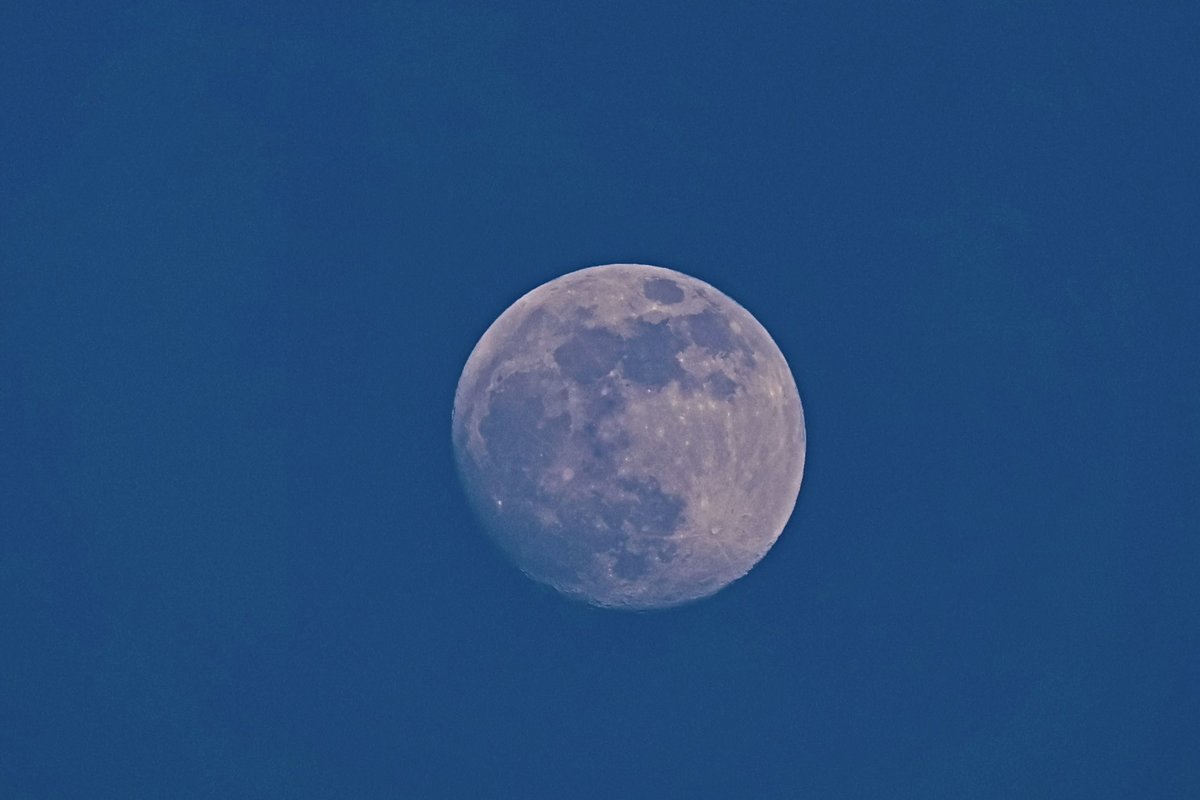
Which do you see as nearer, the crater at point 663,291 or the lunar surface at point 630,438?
the lunar surface at point 630,438

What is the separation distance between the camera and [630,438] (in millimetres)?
10891

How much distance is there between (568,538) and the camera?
11.5m

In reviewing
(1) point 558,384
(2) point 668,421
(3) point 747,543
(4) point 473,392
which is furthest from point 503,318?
(3) point 747,543

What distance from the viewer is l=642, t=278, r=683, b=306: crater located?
11.6 meters

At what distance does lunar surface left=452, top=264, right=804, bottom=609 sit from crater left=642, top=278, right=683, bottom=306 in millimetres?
22

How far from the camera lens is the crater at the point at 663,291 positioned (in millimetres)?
11648

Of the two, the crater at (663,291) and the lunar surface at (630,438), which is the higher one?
the crater at (663,291)

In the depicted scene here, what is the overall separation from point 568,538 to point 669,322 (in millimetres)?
2266

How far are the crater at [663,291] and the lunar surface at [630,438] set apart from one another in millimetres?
22

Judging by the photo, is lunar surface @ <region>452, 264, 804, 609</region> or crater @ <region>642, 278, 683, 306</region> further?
crater @ <region>642, 278, 683, 306</region>

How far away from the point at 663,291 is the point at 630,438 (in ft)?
5.58

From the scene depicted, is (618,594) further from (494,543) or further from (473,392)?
(473,392)

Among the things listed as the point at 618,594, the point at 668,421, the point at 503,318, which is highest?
the point at 503,318

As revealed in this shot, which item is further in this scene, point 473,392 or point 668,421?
point 473,392
